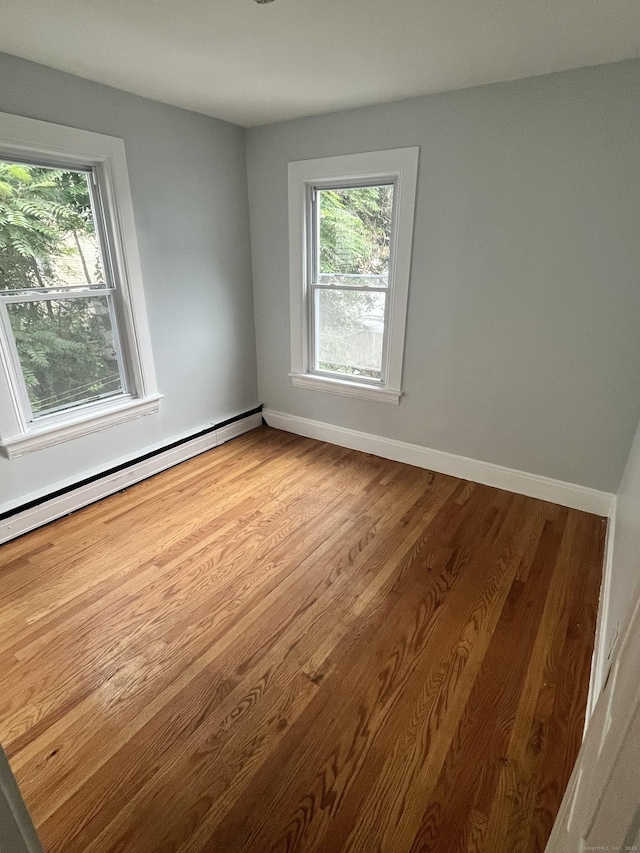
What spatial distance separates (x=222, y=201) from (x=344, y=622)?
2.83 metres

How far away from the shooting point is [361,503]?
2.67 meters

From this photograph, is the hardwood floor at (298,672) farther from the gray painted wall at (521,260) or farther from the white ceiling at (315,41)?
the white ceiling at (315,41)

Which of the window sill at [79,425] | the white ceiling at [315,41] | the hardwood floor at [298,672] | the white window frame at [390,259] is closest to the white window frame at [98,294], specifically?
the window sill at [79,425]

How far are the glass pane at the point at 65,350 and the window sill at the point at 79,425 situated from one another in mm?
104

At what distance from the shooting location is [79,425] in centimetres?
253

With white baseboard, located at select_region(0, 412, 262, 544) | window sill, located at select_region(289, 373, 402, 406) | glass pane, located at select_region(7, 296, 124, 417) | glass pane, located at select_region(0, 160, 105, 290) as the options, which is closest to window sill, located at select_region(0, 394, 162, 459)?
glass pane, located at select_region(7, 296, 124, 417)

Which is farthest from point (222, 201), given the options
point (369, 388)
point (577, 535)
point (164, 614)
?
point (577, 535)

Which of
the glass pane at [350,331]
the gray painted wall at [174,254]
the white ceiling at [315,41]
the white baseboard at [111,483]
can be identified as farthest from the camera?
the glass pane at [350,331]

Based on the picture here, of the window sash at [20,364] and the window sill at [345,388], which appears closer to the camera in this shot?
the window sash at [20,364]

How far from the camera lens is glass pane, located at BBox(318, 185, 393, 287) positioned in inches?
110

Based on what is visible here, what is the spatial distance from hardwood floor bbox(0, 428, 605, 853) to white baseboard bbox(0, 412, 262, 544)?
9 centimetres

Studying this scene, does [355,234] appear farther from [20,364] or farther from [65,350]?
[20,364]

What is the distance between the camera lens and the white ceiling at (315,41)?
154cm

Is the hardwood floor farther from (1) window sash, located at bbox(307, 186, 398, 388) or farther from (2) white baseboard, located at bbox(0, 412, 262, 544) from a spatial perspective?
(1) window sash, located at bbox(307, 186, 398, 388)
